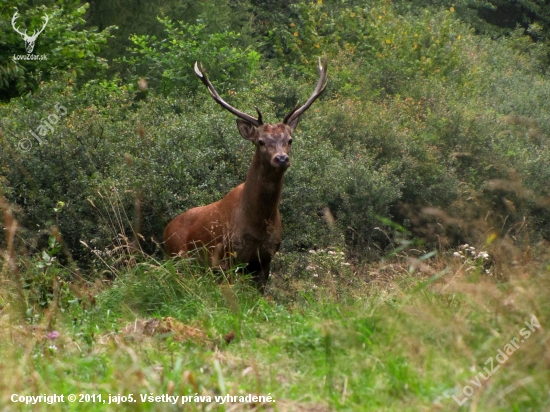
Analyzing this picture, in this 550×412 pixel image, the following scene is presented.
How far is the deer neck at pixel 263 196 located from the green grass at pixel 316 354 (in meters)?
3.18

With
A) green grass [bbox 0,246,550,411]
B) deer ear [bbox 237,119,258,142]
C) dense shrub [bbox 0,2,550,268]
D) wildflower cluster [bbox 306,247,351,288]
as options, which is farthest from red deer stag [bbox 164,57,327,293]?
green grass [bbox 0,246,550,411]

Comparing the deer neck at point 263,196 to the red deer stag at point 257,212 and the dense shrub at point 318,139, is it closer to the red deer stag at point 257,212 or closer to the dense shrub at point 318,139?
the red deer stag at point 257,212

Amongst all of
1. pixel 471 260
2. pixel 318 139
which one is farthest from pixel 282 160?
pixel 318 139

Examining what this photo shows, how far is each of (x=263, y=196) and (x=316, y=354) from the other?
15.4 feet

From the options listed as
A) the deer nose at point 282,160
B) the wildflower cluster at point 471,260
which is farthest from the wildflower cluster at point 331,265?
the wildflower cluster at point 471,260

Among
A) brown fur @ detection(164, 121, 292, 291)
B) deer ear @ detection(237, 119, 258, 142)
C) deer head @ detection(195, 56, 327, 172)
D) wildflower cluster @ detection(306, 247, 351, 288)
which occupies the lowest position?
wildflower cluster @ detection(306, 247, 351, 288)

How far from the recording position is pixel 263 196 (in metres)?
9.35

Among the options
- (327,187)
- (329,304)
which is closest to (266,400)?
(329,304)

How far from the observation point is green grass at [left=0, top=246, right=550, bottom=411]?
3.94 metres

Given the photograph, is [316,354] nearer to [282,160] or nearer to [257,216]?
[282,160]

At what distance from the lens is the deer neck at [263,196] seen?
9.32 m

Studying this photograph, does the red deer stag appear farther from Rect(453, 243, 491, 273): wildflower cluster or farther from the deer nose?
Rect(453, 243, 491, 273): wildflower cluster

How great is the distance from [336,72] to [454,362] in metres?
15.8

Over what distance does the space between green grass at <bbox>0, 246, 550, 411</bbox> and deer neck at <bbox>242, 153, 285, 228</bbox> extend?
10.4 feet
